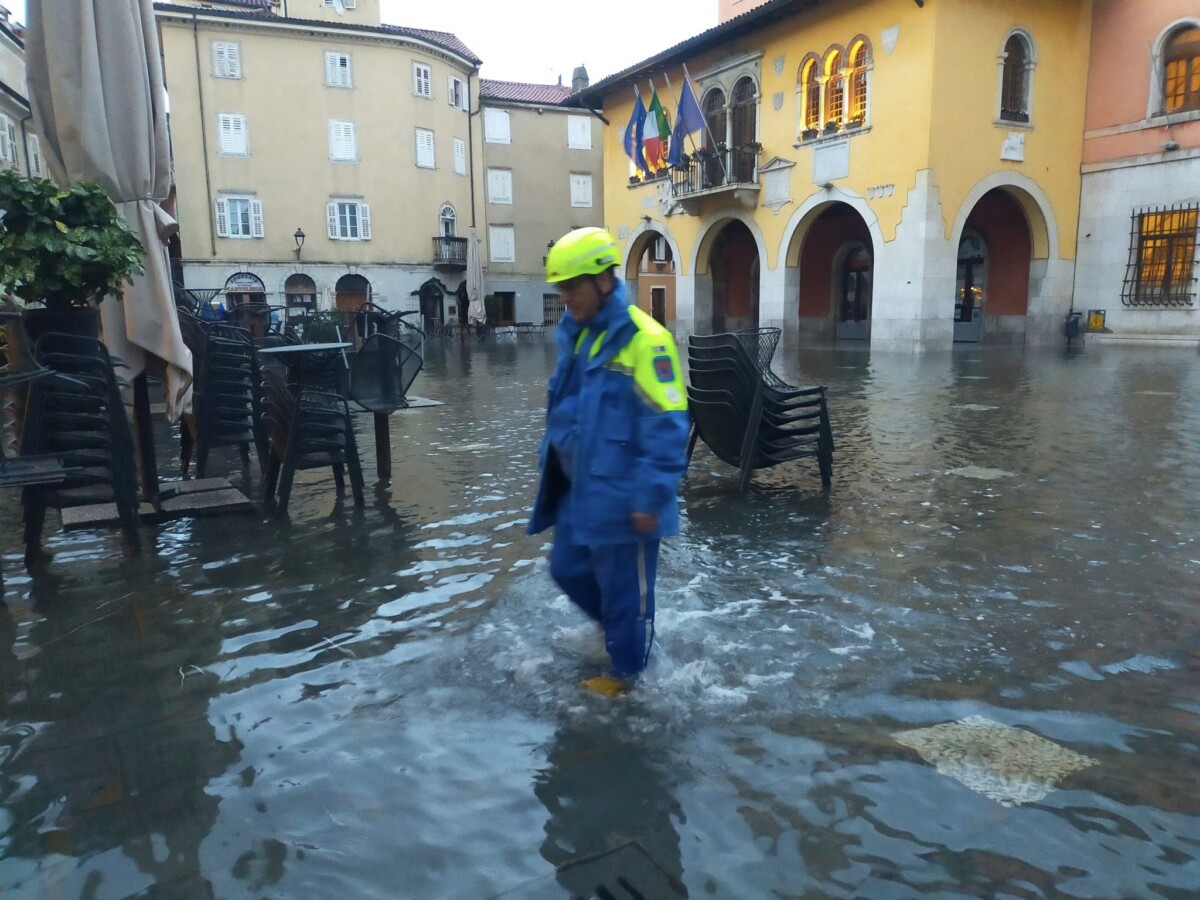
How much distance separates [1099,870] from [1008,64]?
22965mm

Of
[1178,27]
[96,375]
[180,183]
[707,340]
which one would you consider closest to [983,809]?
[707,340]

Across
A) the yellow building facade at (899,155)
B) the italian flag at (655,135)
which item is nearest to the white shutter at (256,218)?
the yellow building facade at (899,155)

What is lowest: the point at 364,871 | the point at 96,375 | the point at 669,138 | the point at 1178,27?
the point at 364,871

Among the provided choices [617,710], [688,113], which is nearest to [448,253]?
[688,113]

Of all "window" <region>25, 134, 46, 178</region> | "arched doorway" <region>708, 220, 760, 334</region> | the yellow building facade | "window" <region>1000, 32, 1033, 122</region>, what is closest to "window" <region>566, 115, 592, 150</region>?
the yellow building facade

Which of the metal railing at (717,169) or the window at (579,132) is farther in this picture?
the window at (579,132)

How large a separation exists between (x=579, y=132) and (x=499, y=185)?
491cm

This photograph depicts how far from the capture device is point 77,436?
4.65m

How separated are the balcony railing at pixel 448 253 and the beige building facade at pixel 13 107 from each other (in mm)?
→ 14674

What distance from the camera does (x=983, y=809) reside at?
8.07ft

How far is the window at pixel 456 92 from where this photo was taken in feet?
130

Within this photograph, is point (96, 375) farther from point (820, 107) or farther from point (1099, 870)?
point (820, 107)

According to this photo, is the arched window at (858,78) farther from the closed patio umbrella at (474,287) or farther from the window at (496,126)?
the window at (496,126)

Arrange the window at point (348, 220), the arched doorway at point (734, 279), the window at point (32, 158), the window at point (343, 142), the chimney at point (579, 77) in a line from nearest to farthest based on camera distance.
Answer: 1. the arched doorway at point (734, 279)
2. the window at point (32, 158)
3. the window at point (343, 142)
4. the window at point (348, 220)
5. the chimney at point (579, 77)
